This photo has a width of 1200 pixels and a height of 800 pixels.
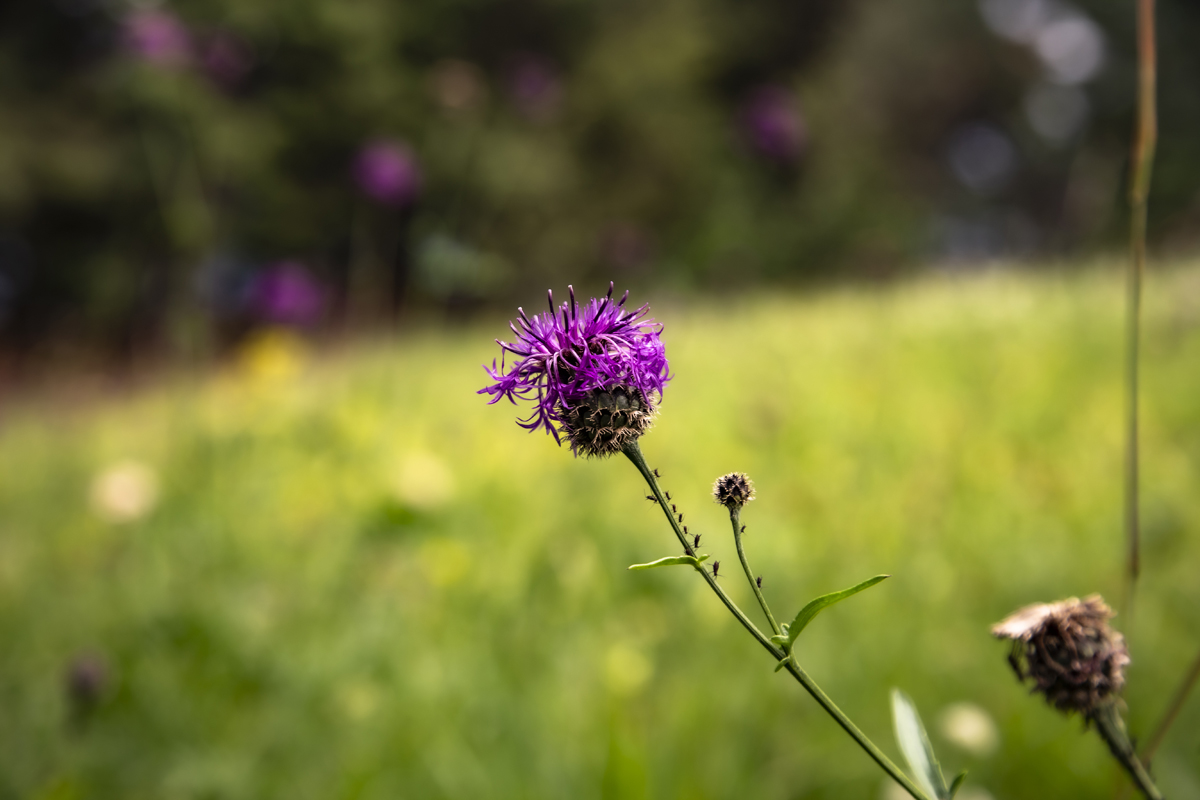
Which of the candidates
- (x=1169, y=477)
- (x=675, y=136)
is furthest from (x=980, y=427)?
(x=675, y=136)

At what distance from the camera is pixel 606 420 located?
31.6 inches

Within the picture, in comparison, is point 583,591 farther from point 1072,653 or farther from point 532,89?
point 532,89

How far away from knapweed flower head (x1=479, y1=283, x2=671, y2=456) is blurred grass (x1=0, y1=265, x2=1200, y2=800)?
891 mm

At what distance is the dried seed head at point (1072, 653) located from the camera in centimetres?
81

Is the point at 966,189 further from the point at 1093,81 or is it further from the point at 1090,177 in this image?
the point at 1090,177

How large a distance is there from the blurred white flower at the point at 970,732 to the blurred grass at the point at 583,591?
0.12 meters

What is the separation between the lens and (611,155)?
1393 centimetres

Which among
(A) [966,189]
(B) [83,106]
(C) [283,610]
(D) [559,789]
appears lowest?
(D) [559,789]

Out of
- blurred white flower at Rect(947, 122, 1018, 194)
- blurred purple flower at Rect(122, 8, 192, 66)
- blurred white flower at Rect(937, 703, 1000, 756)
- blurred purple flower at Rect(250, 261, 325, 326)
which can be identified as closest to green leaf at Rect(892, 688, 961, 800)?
blurred white flower at Rect(937, 703, 1000, 756)

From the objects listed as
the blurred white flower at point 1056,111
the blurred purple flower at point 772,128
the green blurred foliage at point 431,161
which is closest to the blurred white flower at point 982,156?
the blurred white flower at point 1056,111

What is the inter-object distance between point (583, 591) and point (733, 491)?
150 centimetres

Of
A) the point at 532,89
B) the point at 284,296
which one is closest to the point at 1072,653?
the point at 532,89

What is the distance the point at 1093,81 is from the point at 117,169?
76.9 feet

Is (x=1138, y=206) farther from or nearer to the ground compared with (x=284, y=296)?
nearer to the ground
